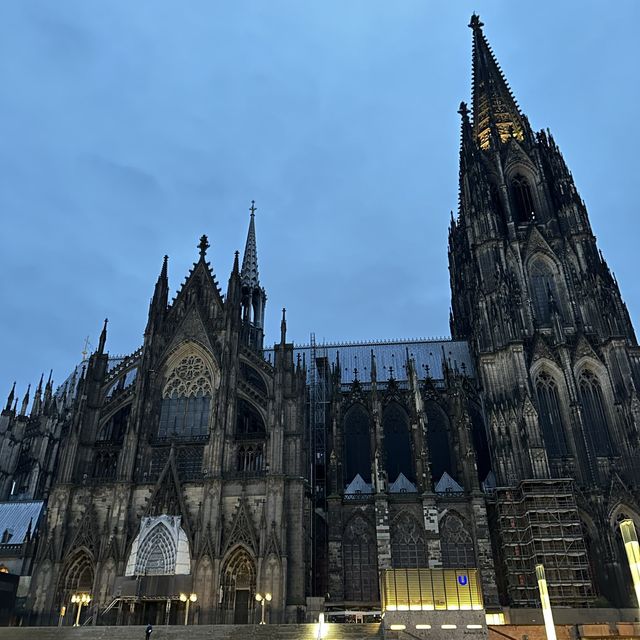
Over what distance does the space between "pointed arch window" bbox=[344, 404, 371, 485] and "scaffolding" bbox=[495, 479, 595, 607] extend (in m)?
10.2

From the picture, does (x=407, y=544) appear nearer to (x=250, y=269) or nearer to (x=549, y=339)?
(x=549, y=339)

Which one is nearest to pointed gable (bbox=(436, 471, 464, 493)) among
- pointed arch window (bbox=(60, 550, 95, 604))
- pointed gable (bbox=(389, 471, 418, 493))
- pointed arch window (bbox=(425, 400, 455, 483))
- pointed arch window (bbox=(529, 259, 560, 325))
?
pointed arch window (bbox=(425, 400, 455, 483))

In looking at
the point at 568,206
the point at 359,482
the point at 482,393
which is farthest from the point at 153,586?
the point at 568,206

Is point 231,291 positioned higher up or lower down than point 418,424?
higher up

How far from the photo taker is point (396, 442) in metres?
43.2

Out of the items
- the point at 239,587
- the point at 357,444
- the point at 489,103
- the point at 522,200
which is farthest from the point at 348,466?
the point at 489,103

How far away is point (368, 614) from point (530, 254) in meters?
28.8

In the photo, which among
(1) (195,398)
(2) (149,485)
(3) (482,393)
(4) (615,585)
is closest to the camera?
(4) (615,585)

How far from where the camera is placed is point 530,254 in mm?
44844

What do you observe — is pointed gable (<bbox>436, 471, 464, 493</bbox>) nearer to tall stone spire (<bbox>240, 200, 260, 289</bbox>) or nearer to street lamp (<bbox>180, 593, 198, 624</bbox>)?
street lamp (<bbox>180, 593, 198, 624</bbox>)

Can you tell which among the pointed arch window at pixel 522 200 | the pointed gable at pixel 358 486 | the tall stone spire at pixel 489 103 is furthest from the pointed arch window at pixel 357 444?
the tall stone spire at pixel 489 103

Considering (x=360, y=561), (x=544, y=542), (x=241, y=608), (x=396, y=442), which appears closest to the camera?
(x=241, y=608)

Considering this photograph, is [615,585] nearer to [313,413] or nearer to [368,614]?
[368,614]

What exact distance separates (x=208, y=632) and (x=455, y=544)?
58.4 ft
